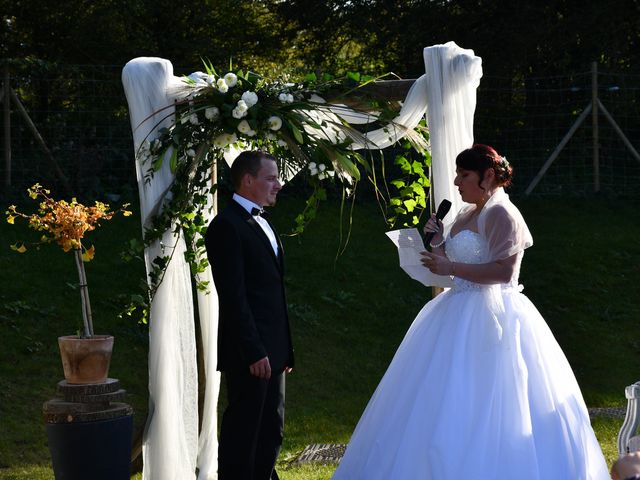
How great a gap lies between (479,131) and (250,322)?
801 centimetres

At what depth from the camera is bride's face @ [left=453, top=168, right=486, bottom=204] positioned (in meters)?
4.70

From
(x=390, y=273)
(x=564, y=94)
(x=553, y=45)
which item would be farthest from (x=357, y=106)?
(x=553, y=45)

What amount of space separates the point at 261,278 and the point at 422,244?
2.60 feet

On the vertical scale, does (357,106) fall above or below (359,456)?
above

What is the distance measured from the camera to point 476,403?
4430 mm

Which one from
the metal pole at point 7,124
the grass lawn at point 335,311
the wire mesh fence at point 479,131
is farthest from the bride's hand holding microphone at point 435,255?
the metal pole at point 7,124

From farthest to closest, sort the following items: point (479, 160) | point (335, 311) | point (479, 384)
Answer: point (335, 311) → point (479, 160) → point (479, 384)

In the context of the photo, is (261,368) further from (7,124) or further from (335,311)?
(7,124)

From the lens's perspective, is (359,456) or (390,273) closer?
(359,456)

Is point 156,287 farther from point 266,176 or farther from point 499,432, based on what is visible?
point 499,432

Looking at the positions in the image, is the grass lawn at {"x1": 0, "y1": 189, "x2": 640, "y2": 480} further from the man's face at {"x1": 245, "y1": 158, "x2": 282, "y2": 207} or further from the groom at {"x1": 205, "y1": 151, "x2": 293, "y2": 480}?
the man's face at {"x1": 245, "y1": 158, "x2": 282, "y2": 207}

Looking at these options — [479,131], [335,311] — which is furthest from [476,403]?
[479,131]

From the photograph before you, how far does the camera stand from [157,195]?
16.0ft

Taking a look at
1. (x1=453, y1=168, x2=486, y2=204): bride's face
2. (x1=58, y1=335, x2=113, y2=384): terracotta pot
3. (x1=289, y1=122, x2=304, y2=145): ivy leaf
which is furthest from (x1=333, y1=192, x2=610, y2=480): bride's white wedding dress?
(x1=58, y1=335, x2=113, y2=384): terracotta pot
